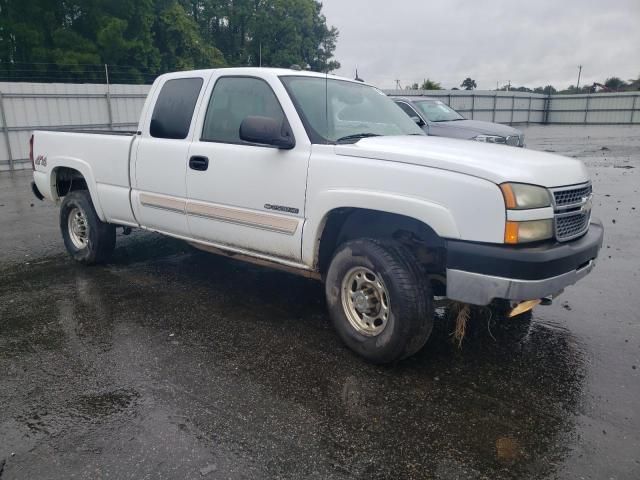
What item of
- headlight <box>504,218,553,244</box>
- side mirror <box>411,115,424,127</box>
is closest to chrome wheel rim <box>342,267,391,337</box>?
headlight <box>504,218,553,244</box>

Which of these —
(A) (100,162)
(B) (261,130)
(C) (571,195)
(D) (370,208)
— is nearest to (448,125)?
(A) (100,162)

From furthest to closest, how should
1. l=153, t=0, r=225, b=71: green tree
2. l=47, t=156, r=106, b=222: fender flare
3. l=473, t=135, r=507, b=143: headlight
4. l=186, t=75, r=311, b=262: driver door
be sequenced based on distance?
1. l=153, t=0, r=225, b=71: green tree
2. l=473, t=135, r=507, b=143: headlight
3. l=47, t=156, r=106, b=222: fender flare
4. l=186, t=75, r=311, b=262: driver door

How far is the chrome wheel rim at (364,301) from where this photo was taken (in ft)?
12.0

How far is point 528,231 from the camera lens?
3.14m

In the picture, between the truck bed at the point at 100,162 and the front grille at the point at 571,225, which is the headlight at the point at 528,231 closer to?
the front grille at the point at 571,225

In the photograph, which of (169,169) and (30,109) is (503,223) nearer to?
(169,169)

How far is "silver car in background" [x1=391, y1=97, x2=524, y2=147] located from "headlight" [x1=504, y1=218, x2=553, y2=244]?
290 inches

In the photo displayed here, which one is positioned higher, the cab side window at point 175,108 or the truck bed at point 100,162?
the cab side window at point 175,108

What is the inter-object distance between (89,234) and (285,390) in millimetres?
3585

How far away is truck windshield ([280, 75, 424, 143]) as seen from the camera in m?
4.05

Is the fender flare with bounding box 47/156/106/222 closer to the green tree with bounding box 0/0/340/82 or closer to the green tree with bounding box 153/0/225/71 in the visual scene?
the green tree with bounding box 0/0/340/82

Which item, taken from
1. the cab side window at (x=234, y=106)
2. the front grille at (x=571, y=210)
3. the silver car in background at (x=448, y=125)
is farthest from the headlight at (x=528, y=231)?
the silver car in background at (x=448, y=125)

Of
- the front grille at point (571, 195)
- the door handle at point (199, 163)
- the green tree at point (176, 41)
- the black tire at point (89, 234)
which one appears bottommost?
the black tire at point (89, 234)

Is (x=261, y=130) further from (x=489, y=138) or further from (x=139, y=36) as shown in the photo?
(x=139, y=36)
